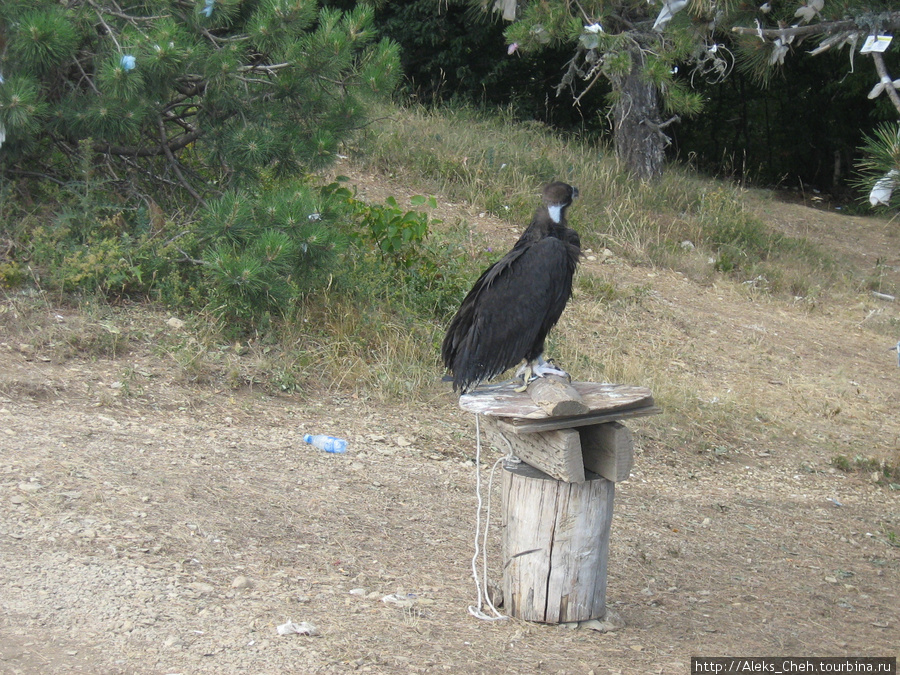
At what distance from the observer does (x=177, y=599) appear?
297 centimetres

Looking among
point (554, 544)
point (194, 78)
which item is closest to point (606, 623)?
point (554, 544)

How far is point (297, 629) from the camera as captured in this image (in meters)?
2.85

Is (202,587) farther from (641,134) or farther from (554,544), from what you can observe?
(641,134)

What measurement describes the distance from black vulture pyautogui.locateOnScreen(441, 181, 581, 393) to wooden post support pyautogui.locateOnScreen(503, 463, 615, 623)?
65cm

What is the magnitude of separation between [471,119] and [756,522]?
762 cm

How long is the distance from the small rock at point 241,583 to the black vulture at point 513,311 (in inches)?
47.7

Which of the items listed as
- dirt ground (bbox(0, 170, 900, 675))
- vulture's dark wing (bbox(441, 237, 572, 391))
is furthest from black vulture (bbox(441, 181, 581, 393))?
dirt ground (bbox(0, 170, 900, 675))

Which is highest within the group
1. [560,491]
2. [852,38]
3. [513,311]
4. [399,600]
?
[852,38]

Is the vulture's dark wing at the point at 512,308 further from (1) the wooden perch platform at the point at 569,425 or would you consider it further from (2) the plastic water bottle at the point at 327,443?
(2) the plastic water bottle at the point at 327,443

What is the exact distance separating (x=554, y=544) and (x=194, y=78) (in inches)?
159

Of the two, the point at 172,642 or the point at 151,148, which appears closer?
the point at 172,642

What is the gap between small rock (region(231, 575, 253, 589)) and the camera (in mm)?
3136

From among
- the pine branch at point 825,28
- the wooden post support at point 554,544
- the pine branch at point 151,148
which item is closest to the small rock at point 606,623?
the wooden post support at point 554,544

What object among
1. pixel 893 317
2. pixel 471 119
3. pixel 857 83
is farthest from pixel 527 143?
pixel 857 83
